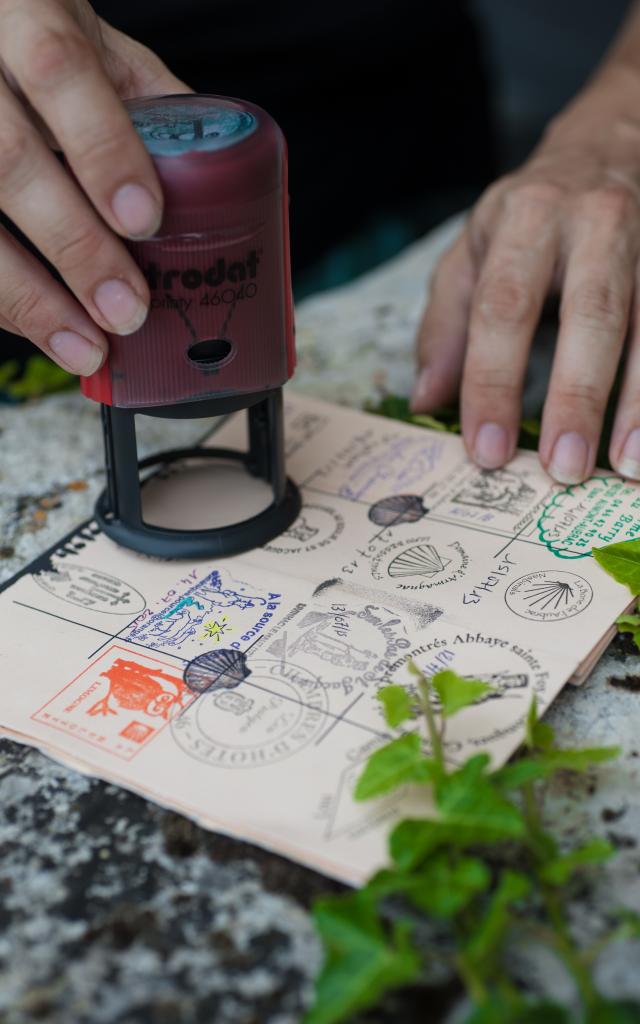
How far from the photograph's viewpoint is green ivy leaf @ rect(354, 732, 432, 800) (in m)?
0.61

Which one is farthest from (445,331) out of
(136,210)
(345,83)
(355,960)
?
(345,83)

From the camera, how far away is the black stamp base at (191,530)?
82 cm

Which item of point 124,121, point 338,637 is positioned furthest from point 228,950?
point 124,121

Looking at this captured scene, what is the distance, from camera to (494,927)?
54 centimetres

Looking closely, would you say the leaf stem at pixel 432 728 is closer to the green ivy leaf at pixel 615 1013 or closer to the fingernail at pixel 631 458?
the green ivy leaf at pixel 615 1013

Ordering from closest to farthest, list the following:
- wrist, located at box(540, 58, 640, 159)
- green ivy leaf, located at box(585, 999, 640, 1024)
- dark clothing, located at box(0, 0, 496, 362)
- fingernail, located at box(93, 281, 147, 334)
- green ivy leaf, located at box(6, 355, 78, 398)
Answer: green ivy leaf, located at box(585, 999, 640, 1024) → fingernail, located at box(93, 281, 147, 334) → green ivy leaf, located at box(6, 355, 78, 398) → wrist, located at box(540, 58, 640, 159) → dark clothing, located at box(0, 0, 496, 362)

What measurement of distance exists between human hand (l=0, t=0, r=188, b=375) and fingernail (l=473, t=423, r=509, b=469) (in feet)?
1.30

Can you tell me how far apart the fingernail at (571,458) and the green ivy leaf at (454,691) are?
33cm

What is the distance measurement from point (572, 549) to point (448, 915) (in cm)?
40

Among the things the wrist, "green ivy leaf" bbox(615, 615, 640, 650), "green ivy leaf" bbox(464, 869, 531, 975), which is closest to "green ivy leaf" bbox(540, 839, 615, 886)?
"green ivy leaf" bbox(464, 869, 531, 975)

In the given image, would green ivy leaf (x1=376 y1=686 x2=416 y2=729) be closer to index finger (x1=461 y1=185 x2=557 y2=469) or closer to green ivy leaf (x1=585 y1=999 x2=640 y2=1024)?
green ivy leaf (x1=585 y1=999 x2=640 y2=1024)

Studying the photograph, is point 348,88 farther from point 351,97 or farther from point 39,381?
point 39,381

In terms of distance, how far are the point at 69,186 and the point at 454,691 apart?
→ 43cm

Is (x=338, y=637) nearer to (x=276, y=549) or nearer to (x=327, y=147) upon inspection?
(x=276, y=549)
